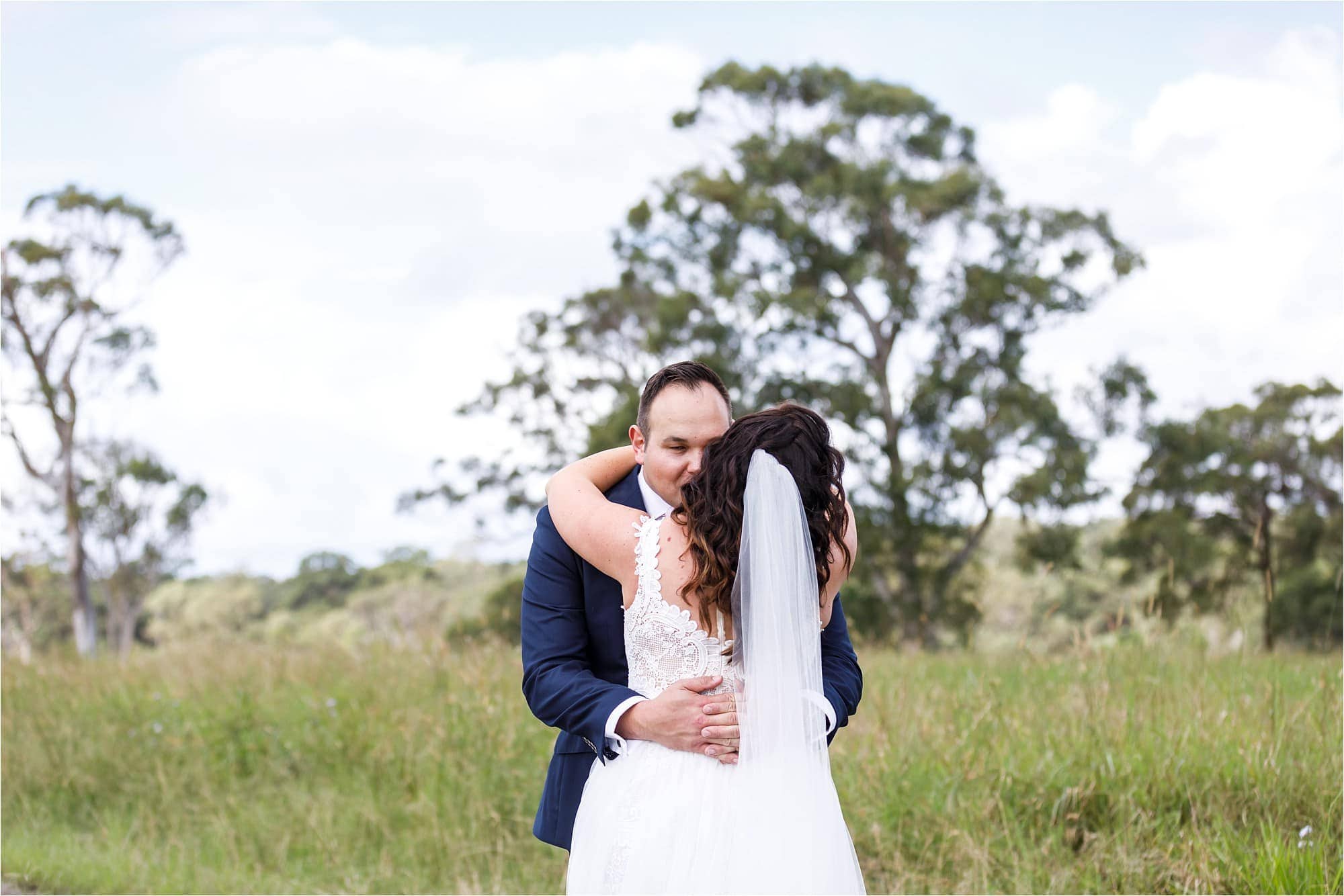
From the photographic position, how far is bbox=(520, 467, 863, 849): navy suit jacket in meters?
2.92

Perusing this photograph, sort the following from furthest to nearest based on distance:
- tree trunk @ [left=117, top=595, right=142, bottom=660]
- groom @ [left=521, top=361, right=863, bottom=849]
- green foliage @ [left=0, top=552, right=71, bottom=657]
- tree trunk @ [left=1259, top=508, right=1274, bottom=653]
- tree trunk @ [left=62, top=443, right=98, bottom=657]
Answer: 1. tree trunk @ [left=117, top=595, right=142, bottom=660]
2. green foliage @ [left=0, top=552, right=71, bottom=657]
3. tree trunk @ [left=62, top=443, right=98, bottom=657]
4. tree trunk @ [left=1259, top=508, right=1274, bottom=653]
5. groom @ [left=521, top=361, right=863, bottom=849]

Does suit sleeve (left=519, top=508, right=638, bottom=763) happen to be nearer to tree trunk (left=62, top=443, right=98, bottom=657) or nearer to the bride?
the bride

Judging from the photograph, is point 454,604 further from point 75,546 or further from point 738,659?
point 738,659

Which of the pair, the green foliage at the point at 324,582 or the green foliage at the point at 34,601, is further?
the green foliage at the point at 324,582

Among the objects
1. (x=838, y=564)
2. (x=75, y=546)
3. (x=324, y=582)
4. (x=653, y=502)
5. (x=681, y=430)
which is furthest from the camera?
(x=324, y=582)

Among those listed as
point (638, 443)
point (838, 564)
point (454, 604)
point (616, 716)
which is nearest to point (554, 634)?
point (616, 716)

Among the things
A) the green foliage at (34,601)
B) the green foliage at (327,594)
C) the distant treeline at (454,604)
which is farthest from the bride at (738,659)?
the green foliage at (34,601)

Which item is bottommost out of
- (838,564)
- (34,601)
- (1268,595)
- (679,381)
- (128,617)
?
(128,617)

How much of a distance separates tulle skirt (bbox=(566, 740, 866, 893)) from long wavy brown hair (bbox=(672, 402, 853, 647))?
0.38 meters

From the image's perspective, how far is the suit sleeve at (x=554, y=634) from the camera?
2.93m

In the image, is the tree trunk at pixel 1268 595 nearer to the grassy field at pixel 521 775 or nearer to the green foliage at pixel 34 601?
the grassy field at pixel 521 775

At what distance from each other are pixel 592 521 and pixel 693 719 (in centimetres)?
55

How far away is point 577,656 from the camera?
3.08 metres

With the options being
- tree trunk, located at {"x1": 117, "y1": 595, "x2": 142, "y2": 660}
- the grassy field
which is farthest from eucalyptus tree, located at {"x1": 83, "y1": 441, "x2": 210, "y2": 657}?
the grassy field
